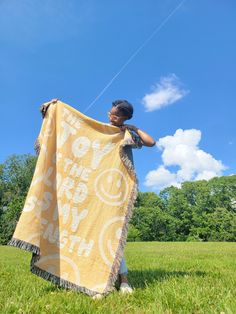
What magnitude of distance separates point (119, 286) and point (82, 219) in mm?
937

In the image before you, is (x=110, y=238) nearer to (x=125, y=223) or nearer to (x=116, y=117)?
(x=125, y=223)

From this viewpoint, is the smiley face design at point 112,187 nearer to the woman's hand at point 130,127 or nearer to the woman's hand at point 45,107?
the woman's hand at point 130,127

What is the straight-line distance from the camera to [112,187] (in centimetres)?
478

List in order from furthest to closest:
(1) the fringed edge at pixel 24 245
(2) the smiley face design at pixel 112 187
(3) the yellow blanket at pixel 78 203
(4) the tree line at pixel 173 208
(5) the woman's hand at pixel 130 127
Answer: (4) the tree line at pixel 173 208 < (5) the woman's hand at pixel 130 127 < (2) the smiley face design at pixel 112 187 < (3) the yellow blanket at pixel 78 203 < (1) the fringed edge at pixel 24 245

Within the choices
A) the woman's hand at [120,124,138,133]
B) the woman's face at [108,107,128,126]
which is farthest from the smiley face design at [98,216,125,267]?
the woman's face at [108,107,128,126]

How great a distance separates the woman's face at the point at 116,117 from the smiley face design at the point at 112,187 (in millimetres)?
624

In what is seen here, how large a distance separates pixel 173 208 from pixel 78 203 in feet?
207

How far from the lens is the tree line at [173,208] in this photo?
59156mm

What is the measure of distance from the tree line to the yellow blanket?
5195cm

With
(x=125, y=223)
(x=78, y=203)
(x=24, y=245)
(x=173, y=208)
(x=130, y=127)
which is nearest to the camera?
(x=24, y=245)

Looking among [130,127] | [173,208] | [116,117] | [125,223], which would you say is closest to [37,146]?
[116,117]

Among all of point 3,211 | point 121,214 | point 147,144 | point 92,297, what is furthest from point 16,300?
point 3,211

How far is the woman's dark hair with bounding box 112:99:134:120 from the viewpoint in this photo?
4910 mm

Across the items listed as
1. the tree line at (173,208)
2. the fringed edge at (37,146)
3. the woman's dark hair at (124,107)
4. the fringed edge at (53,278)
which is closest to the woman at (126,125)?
the woman's dark hair at (124,107)
